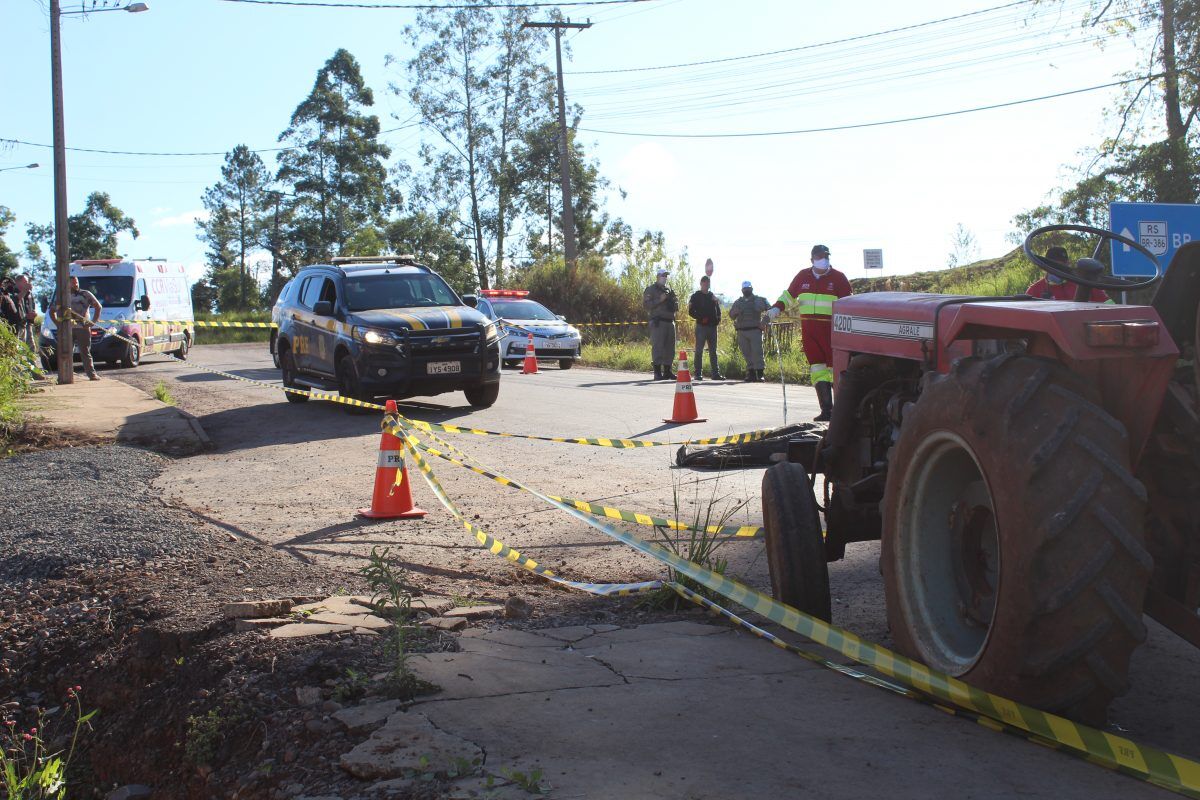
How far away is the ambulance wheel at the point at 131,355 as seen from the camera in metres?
27.8

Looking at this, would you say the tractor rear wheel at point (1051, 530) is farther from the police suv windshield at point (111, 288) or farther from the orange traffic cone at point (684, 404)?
the police suv windshield at point (111, 288)

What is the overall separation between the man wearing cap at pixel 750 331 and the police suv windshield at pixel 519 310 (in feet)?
21.6

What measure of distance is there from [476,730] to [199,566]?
344 cm

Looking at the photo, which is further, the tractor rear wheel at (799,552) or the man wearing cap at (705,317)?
the man wearing cap at (705,317)

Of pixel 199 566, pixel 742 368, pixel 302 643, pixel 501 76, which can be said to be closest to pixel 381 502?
pixel 199 566

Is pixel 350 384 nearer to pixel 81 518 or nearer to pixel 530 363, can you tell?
pixel 81 518

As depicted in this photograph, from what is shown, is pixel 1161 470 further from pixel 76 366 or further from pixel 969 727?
pixel 76 366

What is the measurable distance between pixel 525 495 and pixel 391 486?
4.43 ft

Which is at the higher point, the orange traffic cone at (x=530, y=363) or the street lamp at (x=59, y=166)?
the street lamp at (x=59, y=166)

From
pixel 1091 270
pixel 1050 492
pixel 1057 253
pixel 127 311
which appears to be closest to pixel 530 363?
pixel 127 311

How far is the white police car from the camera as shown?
26.3m

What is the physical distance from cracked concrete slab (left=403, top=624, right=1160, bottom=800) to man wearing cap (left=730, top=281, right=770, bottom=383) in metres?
17.8

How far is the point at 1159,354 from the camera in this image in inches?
131

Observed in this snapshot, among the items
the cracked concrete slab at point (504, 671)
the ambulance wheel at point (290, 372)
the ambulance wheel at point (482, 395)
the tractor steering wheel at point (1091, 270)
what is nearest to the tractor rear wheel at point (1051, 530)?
the tractor steering wheel at point (1091, 270)
